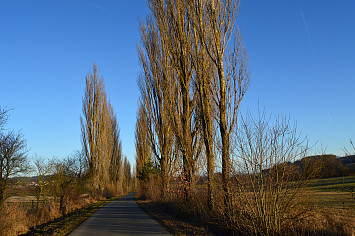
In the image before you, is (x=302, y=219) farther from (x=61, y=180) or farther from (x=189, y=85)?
(x=61, y=180)

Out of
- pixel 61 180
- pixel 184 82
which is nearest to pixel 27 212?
pixel 61 180

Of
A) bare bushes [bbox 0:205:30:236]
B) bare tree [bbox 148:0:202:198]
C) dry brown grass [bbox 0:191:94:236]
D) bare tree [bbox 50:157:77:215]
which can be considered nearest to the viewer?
bare bushes [bbox 0:205:30:236]

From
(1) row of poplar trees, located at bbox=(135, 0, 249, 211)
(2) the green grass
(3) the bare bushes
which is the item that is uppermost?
(1) row of poplar trees, located at bbox=(135, 0, 249, 211)

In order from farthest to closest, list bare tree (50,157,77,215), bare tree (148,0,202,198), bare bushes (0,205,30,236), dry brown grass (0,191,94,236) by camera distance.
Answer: bare tree (50,157,77,215), bare tree (148,0,202,198), dry brown grass (0,191,94,236), bare bushes (0,205,30,236)

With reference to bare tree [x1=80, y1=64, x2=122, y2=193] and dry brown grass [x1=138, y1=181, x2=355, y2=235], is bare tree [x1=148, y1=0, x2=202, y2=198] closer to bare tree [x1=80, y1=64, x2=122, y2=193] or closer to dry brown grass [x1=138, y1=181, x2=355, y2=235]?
dry brown grass [x1=138, y1=181, x2=355, y2=235]

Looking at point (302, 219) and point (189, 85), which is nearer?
point (302, 219)

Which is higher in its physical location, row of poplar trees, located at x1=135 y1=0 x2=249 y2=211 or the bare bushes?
row of poplar trees, located at x1=135 y1=0 x2=249 y2=211

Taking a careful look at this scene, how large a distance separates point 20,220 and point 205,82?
967 centimetres

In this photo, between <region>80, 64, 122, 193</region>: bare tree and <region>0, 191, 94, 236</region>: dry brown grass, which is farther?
<region>80, 64, 122, 193</region>: bare tree

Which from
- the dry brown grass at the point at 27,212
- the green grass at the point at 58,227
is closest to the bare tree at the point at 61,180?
the dry brown grass at the point at 27,212

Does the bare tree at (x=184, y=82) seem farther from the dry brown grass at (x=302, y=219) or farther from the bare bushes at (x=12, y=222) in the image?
the bare bushes at (x=12, y=222)

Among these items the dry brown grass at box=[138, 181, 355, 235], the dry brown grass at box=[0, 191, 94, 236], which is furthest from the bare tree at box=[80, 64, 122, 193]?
the dry brown grass at box=[138, 181, 355, 235]

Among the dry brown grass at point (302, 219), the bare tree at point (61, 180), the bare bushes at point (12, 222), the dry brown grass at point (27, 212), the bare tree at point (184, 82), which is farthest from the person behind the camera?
the bare tree at point (61, 180)

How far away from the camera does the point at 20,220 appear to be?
38.6 feet
